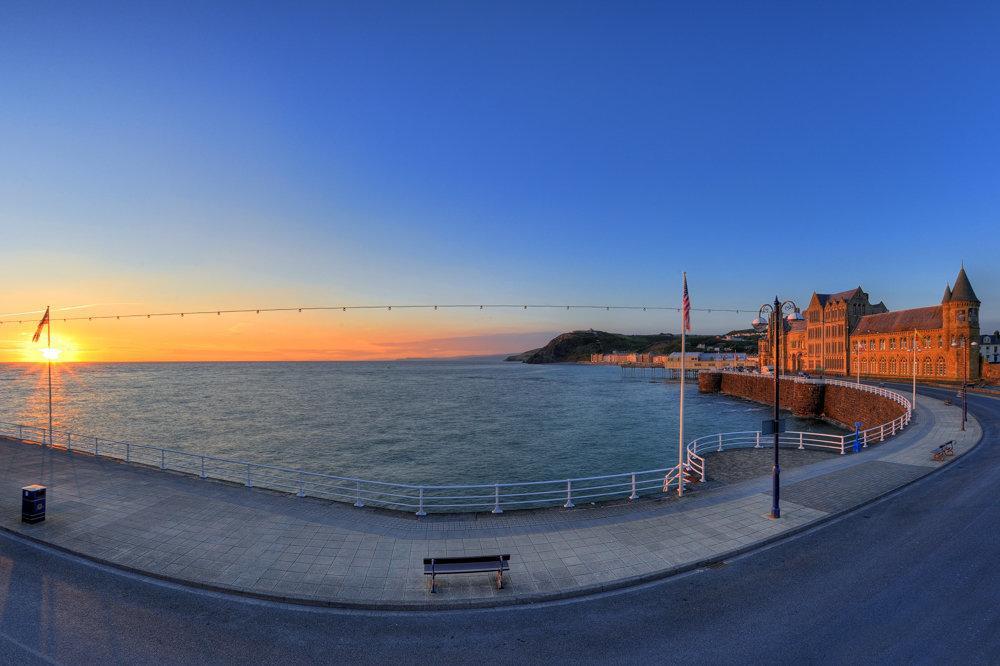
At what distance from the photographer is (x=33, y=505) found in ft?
40.2

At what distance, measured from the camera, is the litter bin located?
40.1ft

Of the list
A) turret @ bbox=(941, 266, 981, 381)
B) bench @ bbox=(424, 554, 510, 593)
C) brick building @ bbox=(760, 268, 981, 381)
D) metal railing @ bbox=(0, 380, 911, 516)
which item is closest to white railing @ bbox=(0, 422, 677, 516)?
metal railing @ bbox=(0, 380, 911, 516)

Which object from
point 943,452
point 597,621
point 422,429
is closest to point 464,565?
point 597,621

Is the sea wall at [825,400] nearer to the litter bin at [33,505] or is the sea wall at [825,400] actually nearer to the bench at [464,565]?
the bench at [464,565]

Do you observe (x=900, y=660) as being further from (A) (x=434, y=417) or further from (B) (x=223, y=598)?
(A) (x=434, y=417)

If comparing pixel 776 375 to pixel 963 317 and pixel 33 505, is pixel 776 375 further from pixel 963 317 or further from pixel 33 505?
pixel 963 317

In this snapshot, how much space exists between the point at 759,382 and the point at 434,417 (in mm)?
56389

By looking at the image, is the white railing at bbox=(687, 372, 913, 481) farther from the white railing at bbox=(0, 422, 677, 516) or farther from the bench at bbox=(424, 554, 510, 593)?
the bench at bbox=(424, 554, 510, 593)

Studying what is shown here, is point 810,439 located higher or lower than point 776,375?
lower

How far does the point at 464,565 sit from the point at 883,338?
97.2 meters

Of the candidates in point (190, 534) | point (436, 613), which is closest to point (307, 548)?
point (190, 534)

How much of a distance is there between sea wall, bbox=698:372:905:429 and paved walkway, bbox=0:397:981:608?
3166cm

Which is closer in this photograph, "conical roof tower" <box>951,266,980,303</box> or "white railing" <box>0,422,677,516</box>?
"white railing" <box>0,422,677,516</box>

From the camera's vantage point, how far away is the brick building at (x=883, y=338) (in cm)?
6569
